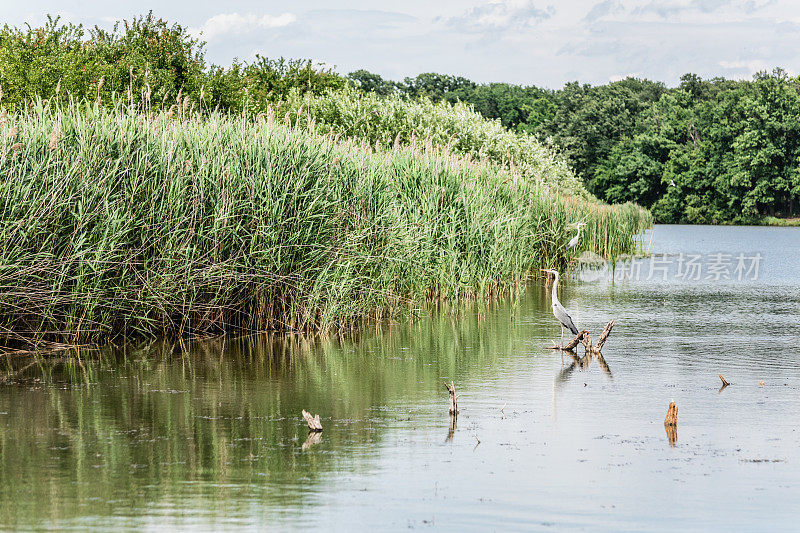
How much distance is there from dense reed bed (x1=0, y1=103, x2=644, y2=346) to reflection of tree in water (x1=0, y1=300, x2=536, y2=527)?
0.57m

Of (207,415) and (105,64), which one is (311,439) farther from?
(105,64)

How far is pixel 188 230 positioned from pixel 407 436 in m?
4.91

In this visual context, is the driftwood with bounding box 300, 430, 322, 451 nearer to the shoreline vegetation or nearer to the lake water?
the lake water

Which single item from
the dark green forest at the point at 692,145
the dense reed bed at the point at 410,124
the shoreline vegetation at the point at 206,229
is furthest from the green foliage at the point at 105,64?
the dark green forest at the point at 692,145

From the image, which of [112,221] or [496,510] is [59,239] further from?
[496,510]

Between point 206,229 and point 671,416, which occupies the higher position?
point 206,229

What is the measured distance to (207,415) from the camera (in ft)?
24.2

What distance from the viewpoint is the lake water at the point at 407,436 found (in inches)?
199

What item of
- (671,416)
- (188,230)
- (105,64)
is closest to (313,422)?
(671,416)

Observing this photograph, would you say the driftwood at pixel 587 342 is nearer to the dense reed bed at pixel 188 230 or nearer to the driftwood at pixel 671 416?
the dense reed bed at pixel 188 230

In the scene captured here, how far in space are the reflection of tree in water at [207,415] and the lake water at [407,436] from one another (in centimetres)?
2

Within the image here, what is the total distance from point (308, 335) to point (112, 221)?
2692mm

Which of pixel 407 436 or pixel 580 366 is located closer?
pixel 407 436

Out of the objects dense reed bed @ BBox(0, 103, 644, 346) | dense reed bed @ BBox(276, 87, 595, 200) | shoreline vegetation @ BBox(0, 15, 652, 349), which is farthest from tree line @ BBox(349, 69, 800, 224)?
dense reed bed @ BBox(0, 103, 644, 346)
